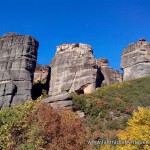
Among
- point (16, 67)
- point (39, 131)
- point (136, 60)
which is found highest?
point (136, 60)

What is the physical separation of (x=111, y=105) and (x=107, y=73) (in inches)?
Answer: 833

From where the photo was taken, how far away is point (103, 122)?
3866cm

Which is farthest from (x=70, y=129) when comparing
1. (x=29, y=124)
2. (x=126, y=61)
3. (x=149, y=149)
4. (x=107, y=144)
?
(x=126, y=61)

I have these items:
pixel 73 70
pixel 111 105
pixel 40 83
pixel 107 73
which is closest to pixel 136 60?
pixel 107 73

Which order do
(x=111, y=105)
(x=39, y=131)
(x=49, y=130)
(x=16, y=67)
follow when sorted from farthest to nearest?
(x=16, y=67), (x=111, y=105), (x=49, y=130), (x=39, y=131)

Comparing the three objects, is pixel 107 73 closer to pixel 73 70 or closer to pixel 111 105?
pixel 73 70

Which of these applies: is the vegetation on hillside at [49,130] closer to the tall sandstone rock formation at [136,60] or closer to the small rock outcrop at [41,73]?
the tall sandstone rock formation at [136,60]

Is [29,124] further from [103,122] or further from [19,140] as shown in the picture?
[103,122]

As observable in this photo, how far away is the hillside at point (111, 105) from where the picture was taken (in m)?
37.0

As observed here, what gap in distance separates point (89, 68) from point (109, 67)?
13.9m

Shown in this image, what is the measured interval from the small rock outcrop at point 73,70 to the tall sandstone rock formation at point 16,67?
5.22 meters

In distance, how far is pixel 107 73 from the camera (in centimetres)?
6272

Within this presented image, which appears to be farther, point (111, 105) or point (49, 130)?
point (111, 105)

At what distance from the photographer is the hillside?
3697 cm
